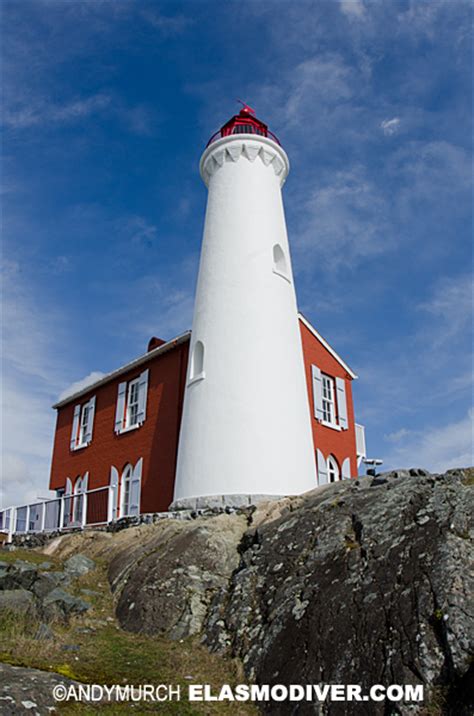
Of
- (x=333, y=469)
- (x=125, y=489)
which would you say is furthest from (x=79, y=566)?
(x=333, y=469)

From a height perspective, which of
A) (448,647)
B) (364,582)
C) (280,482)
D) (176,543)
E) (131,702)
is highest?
(280,482)

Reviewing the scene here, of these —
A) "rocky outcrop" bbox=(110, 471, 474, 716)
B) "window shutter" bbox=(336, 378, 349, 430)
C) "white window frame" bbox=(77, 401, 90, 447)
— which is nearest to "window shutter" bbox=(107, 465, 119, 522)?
"white window frame" bbox=(77, 401, 90, 447)

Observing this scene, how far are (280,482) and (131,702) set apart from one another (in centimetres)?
807

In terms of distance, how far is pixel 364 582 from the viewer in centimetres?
694

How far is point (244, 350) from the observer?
48.5 feet

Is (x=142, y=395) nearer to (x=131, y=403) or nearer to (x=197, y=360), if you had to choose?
(x=131, y=403)

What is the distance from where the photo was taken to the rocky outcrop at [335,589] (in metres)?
5.78

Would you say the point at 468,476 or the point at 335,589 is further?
the point at 468,476

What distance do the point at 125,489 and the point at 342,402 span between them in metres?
8.01

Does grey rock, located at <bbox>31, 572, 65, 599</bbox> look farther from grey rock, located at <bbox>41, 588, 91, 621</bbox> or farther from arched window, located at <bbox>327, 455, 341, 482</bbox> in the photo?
arched window, located at <bbox>327, 455, 341, 482</bbox>

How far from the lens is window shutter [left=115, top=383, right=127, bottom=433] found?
20531 millimetres

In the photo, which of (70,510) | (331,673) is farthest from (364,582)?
(70,510)

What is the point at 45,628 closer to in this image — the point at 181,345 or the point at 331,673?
the point at 331,673

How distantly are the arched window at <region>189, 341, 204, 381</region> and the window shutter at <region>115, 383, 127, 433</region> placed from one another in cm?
586
